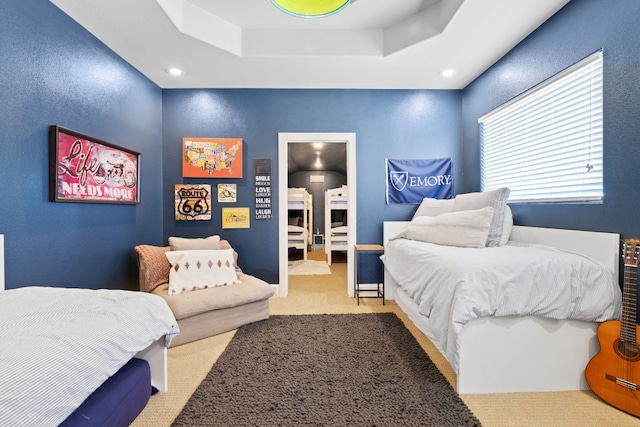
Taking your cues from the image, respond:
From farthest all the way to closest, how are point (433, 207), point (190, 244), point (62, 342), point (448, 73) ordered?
point (433, 207) → point (448, 73) → point (190, 244) → point (62, 342)

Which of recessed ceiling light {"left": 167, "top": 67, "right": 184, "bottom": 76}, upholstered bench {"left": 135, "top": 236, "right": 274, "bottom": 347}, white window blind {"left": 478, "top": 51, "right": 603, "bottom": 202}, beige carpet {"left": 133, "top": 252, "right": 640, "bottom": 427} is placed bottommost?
beige carpet {"left": 133, "top": 252, "right": 640, "bottom": 427}

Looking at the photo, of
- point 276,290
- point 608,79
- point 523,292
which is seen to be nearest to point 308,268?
point 276,290

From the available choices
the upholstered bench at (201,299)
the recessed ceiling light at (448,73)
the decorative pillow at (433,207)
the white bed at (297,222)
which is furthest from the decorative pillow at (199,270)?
the white bed at (297,222)

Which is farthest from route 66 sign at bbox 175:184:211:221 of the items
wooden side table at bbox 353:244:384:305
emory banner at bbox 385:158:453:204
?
emory banner at bbox 385:158:453:204

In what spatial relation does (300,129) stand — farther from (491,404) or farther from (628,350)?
(628,350)

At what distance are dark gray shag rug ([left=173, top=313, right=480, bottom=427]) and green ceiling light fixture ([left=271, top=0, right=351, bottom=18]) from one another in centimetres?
203

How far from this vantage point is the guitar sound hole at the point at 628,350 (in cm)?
133

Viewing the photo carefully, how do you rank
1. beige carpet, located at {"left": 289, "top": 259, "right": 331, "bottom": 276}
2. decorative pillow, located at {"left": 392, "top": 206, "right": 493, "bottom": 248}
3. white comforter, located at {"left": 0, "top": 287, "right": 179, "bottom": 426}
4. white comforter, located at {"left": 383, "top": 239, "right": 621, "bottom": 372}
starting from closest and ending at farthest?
white comforter, located at {"left": 0, "top": 287, "right": 179, "bottom": 426} → white comforter, located at {"left": 383, "top": 239, "right": 621, "bottom": 372} → decorative pillow, located at {"left": 392, "top": 206, "right": 493, "bottom": 248} → beige carpet, located at {"left": 289, "top": 259, "right": 331, "bottom": 276}

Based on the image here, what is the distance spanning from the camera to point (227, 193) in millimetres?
3176

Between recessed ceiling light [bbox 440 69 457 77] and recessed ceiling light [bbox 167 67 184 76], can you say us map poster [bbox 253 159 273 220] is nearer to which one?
recessed ceiling light [bbox 167 67 184 76]

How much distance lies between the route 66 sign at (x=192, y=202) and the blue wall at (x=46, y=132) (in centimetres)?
51

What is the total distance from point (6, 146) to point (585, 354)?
3.59 meters

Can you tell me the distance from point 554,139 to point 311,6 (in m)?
2.02

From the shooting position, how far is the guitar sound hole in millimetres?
1325
